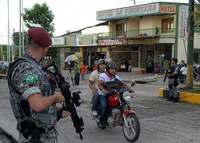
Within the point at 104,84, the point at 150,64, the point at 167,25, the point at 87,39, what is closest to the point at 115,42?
the point at 150,64

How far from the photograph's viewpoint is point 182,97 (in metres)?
11.7

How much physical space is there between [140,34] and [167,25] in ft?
9.16

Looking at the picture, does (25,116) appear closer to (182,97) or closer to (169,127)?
(169,127)

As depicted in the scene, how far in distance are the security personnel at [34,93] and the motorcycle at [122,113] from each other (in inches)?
134

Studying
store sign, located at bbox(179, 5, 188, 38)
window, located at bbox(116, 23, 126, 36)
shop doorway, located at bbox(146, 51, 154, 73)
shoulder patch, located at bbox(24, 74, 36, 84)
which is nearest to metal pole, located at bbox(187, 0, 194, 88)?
shoulder patch, located at bbox(24, 74, 36, 84)

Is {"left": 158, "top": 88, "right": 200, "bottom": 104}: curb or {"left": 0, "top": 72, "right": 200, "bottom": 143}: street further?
{"left": 158, "top": 88, "right": 200, "bottom": 104}: curb

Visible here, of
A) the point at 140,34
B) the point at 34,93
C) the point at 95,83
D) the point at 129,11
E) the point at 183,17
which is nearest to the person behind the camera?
the point at 34,93

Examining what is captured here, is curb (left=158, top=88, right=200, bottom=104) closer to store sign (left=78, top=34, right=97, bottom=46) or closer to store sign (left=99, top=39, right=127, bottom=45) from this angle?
store sign (left=99, top=39, right=127, bottom=45)

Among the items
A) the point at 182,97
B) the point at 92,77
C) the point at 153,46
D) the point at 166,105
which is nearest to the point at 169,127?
the point at 92,77

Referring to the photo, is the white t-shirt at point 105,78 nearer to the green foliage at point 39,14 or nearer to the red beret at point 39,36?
the red beret at point 39,36

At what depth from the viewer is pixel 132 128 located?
598 centimetres

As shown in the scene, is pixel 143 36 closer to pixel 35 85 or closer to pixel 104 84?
pixel 104 84

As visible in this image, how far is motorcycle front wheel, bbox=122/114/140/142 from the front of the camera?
5.83m

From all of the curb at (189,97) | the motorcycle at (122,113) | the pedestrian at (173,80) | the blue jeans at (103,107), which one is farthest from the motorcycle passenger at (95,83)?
the curb at (189,97)
